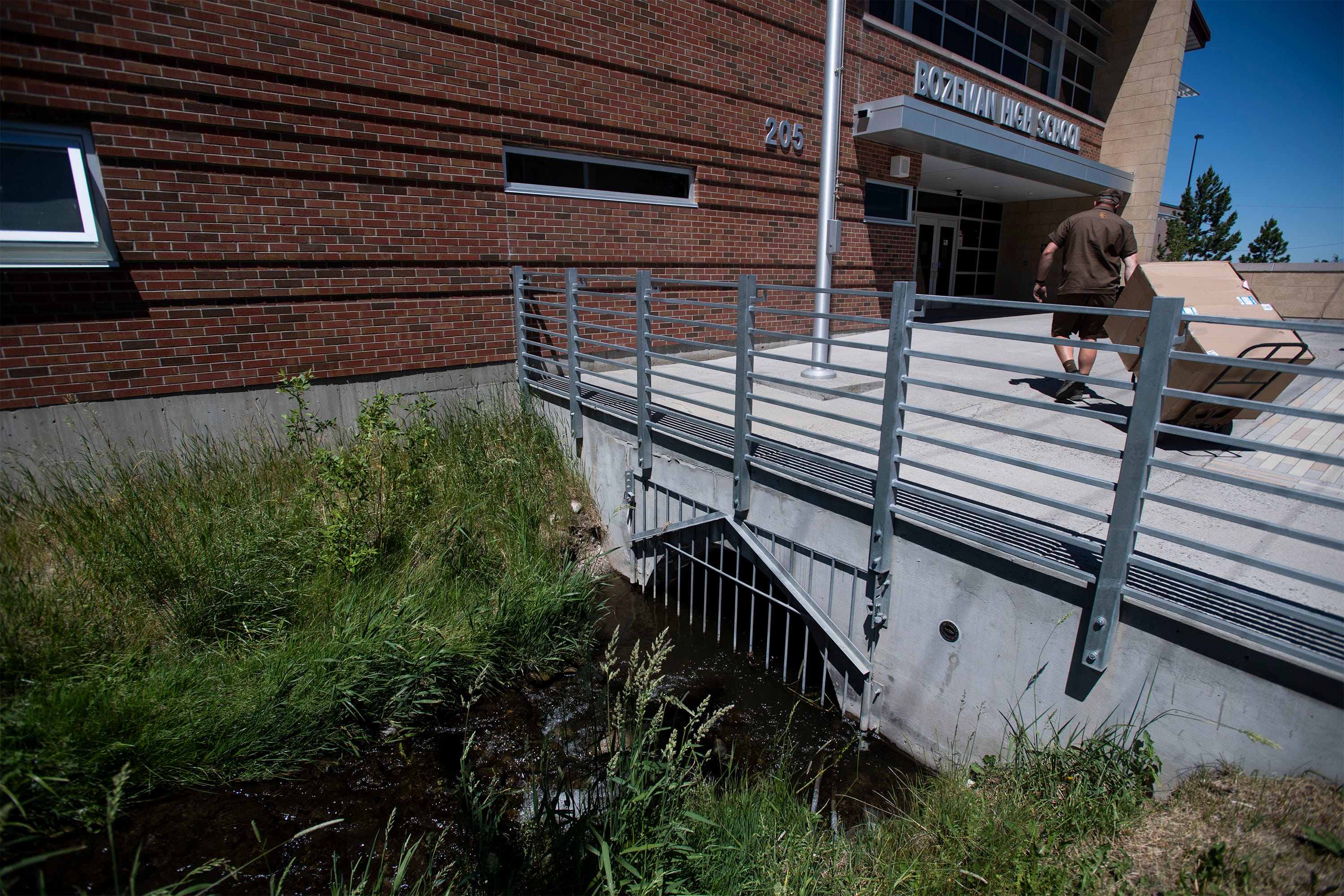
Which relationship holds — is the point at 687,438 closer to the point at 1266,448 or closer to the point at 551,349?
the point at 551,349

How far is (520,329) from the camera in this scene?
7.48 metres

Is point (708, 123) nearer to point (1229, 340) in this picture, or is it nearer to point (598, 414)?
point (598, 414)

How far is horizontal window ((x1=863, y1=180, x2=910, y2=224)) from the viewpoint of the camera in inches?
452

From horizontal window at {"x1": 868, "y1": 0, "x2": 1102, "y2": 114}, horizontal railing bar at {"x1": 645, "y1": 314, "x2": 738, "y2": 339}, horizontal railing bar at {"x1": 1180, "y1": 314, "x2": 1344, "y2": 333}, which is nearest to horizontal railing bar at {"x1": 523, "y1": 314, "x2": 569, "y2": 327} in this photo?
horizontal railing bar at {"x1": 645, "y1": 314, "x2": 738, "y2": 339}

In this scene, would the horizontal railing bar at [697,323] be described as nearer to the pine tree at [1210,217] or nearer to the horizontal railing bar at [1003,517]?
the horizontal railing bar at [1003,517]

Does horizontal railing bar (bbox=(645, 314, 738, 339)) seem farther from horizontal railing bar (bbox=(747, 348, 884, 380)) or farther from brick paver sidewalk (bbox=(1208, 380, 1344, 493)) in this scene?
brick paver sidewalk (bbox=(1208, 380, 1344, 493))

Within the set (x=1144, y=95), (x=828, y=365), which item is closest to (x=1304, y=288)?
(x=1144, y=95)

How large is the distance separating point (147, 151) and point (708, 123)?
6.21 metres

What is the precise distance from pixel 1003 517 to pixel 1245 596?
1036 mm

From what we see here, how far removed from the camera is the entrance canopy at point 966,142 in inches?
392

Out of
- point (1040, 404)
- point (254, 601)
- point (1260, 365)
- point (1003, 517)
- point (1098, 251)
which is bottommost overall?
point (254, 601)

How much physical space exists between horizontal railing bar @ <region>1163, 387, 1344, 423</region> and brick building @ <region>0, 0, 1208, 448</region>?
6408mm

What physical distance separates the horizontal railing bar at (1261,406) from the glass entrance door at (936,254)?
41.1ft

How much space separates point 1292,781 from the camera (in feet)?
8.15
